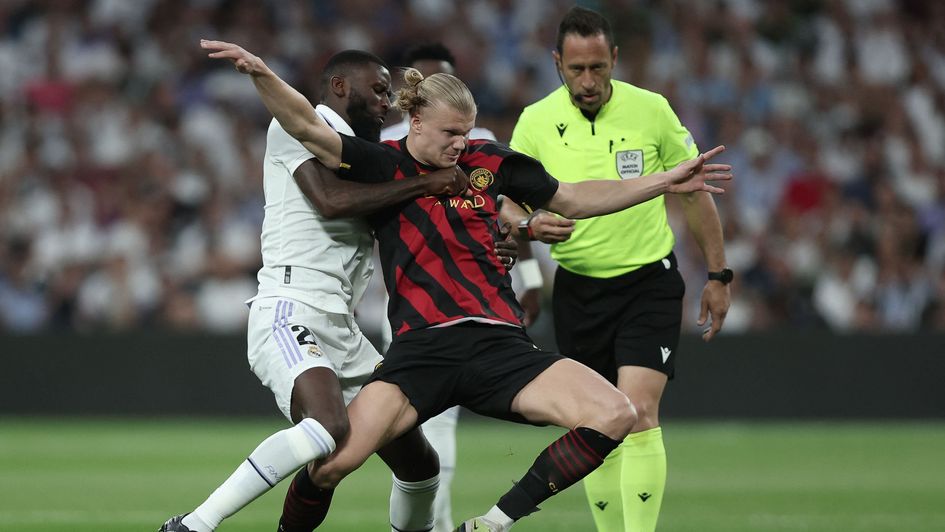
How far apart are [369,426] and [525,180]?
1.31 meters

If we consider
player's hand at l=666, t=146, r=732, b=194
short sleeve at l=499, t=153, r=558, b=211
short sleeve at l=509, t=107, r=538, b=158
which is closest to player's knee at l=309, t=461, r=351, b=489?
short sleeve at l=499, t=153, r=558, b=211

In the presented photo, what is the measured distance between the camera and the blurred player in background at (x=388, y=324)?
694cm

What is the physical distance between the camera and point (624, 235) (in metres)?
6.76

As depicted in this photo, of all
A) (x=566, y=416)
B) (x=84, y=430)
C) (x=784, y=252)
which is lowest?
(x=84, y=430)

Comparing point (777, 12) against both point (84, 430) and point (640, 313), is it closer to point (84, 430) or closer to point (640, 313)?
point (84, 430)

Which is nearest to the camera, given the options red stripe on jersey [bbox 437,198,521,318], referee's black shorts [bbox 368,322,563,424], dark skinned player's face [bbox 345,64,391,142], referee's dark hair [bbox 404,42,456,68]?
referee's black shorts [bbox 368,322,563,424]

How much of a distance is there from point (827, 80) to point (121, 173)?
8.26 metres

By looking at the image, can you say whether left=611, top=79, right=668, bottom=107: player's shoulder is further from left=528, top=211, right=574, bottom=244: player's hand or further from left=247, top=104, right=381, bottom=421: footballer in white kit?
left=247, top=104, right=381, bottom=421: footballer in white kit

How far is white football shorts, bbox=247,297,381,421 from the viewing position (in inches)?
220

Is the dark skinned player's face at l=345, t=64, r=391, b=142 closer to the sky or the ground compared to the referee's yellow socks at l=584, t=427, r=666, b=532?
closer to the sky

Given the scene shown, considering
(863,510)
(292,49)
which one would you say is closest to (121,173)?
(292,49)

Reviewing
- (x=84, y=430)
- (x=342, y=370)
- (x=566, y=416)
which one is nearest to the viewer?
(x=566, y=416)

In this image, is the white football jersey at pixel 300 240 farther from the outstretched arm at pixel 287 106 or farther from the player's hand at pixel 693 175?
the player's hand at pixel 693 175

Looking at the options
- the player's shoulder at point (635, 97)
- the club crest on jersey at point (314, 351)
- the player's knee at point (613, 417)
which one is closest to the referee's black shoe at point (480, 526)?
the player's knee at point (613, 417)
